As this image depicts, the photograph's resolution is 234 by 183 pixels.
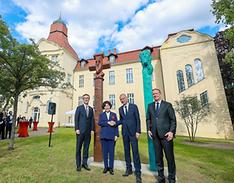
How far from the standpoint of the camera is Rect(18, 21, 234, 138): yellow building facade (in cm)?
1822

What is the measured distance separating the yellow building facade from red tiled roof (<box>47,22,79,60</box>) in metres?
0.66

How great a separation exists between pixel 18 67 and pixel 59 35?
2418 cm

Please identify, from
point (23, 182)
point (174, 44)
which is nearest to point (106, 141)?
point (23, 182)

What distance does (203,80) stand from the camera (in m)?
19.2

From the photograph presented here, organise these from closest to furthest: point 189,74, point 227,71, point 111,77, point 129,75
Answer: point 189,74 < point 227,71 < point 129,75 < point 111,77

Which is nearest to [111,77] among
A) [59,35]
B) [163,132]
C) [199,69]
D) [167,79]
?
[167,79]

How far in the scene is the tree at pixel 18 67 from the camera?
7121 mm

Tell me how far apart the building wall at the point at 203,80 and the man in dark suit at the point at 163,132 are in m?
17.1

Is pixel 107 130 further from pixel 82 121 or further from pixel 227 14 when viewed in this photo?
pixel 227 14

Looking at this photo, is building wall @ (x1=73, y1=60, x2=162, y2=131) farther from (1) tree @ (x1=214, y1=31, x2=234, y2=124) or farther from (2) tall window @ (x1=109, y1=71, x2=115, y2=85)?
(1) tree @ (x1=214, y1=31, x2=234, y2=124)

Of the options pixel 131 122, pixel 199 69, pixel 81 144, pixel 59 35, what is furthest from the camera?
pixel 59 35

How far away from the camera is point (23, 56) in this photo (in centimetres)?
743

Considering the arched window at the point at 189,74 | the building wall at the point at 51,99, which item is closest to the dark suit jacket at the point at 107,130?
the arched window at the point at 189,74

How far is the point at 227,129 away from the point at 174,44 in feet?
40.3
